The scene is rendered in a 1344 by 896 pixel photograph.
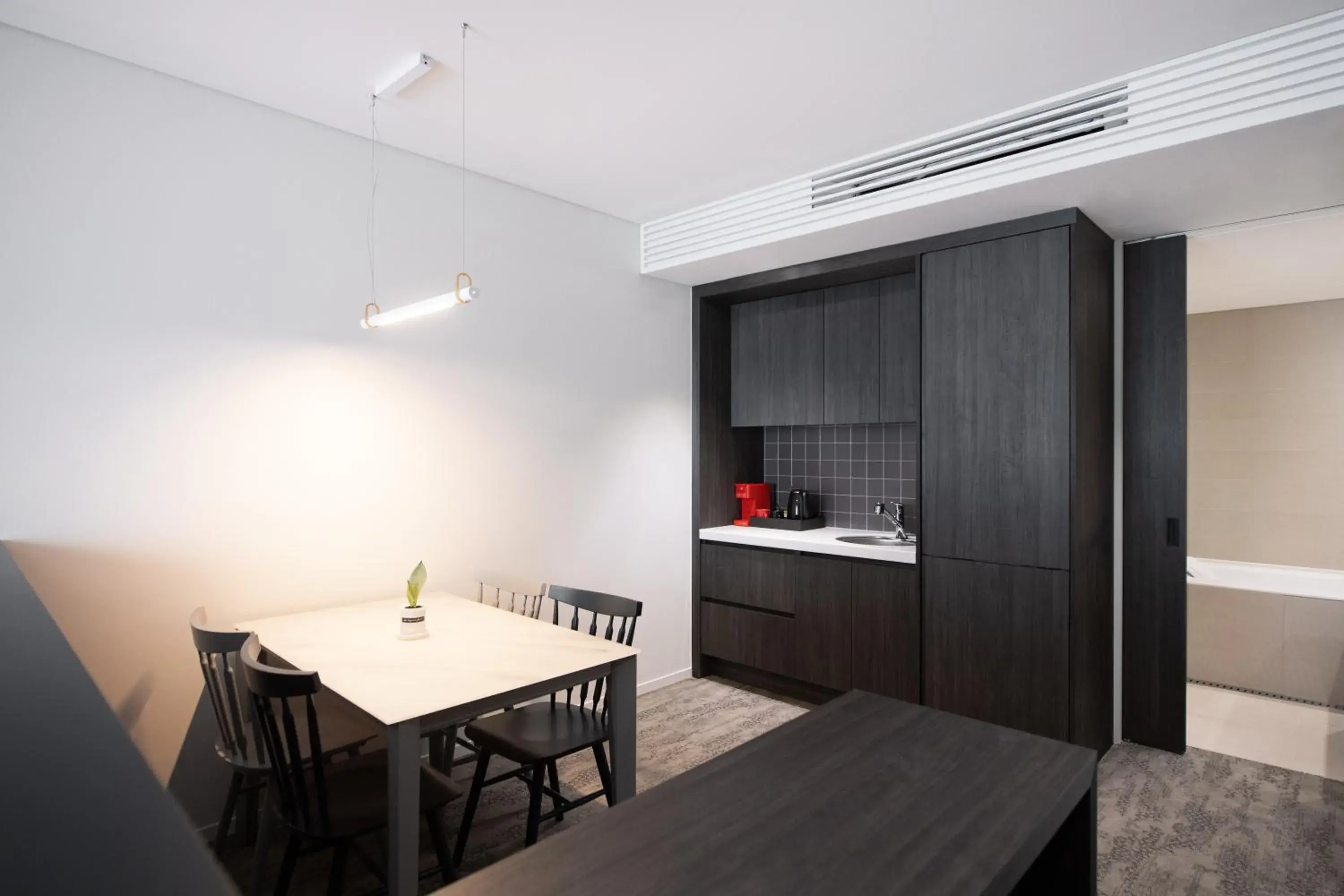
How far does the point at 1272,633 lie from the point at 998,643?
80.3 inches

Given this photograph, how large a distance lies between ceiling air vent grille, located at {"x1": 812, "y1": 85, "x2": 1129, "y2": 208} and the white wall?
1.47 metres

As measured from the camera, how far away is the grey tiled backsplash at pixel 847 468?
437 centimetres

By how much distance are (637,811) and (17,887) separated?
96 cm

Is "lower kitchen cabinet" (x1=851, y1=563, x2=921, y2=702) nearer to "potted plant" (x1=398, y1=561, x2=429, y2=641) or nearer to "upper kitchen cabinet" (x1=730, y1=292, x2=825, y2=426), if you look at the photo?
"upper kitchen cabinet" (x1=730, y1=292, x2=825, y2=426)

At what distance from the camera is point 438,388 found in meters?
3.42

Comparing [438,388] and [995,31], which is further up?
[995,31]

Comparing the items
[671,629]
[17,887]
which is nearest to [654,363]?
[671,629]

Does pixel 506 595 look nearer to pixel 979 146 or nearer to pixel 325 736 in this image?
pixel 325 736

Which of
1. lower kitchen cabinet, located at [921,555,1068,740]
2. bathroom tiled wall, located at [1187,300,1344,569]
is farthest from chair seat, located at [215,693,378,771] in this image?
bathroom tiled wall, located at [1187,300,1344,569]

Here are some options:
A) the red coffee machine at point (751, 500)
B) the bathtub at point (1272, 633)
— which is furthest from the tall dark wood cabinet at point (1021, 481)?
the red coffee machine at point (751, 500)

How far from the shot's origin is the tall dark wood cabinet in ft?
10.3

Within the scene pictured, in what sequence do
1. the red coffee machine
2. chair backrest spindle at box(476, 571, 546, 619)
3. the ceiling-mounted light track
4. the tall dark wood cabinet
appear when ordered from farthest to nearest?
the red coffee machine
chair backrest spindle at box(476, 571, 546, 619)
the tall dark wood cabinet
the ceiling-mounted light track

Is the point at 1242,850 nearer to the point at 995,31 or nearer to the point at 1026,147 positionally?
the point at 1026,147

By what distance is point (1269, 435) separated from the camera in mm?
4547
